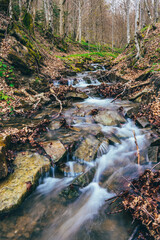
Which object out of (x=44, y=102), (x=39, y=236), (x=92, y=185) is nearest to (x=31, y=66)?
(x=44, y=102)

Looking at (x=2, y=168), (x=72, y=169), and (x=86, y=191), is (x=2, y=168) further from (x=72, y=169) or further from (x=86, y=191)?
(x=86, y=191)

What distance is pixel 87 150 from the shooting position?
4.94 metres

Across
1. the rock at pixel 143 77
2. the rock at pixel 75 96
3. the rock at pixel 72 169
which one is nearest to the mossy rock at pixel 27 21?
the rock at pixel 75 96

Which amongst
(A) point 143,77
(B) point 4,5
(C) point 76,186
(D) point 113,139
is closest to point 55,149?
(C) point 76,186

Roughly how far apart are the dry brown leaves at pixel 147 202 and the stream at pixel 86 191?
322 millimetres

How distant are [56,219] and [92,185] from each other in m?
1.29

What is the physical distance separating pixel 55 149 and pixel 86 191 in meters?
1.50

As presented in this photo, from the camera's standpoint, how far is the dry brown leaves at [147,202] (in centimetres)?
277

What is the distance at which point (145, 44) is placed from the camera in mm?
13477

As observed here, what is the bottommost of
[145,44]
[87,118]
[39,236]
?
[39,236]

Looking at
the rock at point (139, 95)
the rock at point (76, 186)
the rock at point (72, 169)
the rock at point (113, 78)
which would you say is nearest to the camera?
the rock at point (76, 186)

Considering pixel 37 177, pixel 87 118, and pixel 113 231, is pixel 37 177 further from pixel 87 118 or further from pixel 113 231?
pixel 87 118

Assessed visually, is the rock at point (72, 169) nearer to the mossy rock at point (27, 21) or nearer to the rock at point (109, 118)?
the rock at point (109, 118)

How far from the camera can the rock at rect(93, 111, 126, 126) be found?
6.76 m
